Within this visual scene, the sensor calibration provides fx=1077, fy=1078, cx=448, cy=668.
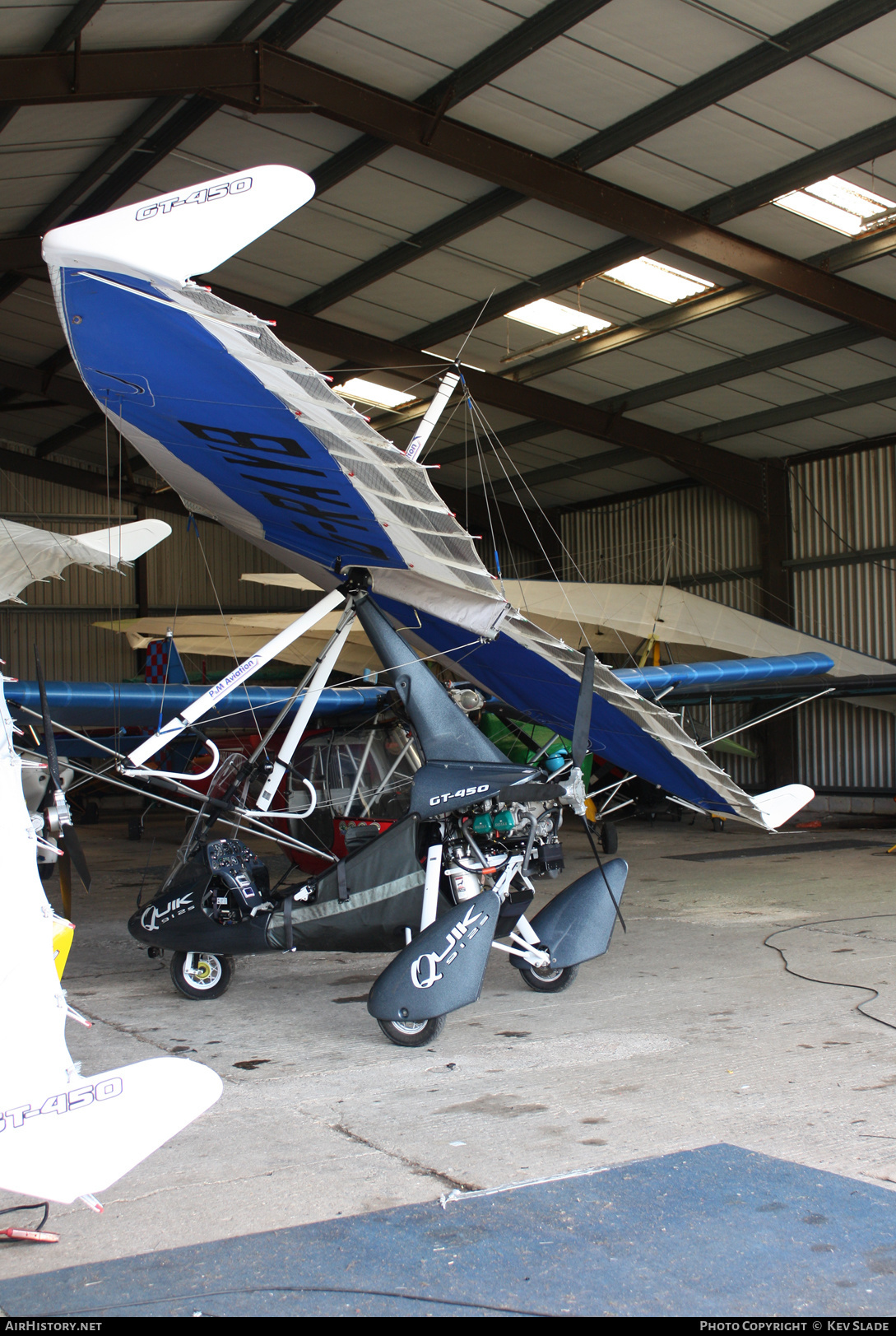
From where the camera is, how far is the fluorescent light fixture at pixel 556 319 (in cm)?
1542

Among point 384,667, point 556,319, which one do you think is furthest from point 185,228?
point 556,319

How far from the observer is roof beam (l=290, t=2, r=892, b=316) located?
923 centimetres

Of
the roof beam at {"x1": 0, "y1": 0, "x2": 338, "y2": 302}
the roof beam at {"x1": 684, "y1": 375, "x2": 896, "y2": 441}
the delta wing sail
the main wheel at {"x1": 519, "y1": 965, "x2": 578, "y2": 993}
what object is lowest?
the main wheel at {"x1": 519, "y1": 965, "x2": 578, "y2": 993}

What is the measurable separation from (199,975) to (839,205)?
10861 mm

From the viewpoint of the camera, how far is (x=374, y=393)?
19.4m

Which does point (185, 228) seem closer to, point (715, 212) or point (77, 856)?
point (77, 856)

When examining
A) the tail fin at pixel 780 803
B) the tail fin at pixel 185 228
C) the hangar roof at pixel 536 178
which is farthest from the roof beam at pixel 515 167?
the tail fin at pixel 185 228

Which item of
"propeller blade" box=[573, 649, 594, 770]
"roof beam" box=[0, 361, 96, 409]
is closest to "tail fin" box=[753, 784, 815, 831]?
"propeller blade" box=[573, 649, 594, 770]

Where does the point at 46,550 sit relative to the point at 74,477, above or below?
below

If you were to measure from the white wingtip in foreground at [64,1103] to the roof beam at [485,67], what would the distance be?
9546mm

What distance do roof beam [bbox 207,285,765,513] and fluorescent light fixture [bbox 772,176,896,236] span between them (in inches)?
214

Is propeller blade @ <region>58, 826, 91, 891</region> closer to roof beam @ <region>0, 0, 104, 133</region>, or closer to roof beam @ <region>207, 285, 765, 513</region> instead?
roof beam @ <region>0, 0, 104, 133</region>

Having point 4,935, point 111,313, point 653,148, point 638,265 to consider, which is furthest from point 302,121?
point 4,935

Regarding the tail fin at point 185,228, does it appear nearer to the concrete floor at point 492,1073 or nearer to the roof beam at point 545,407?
the concrete floor at point 492,1073
